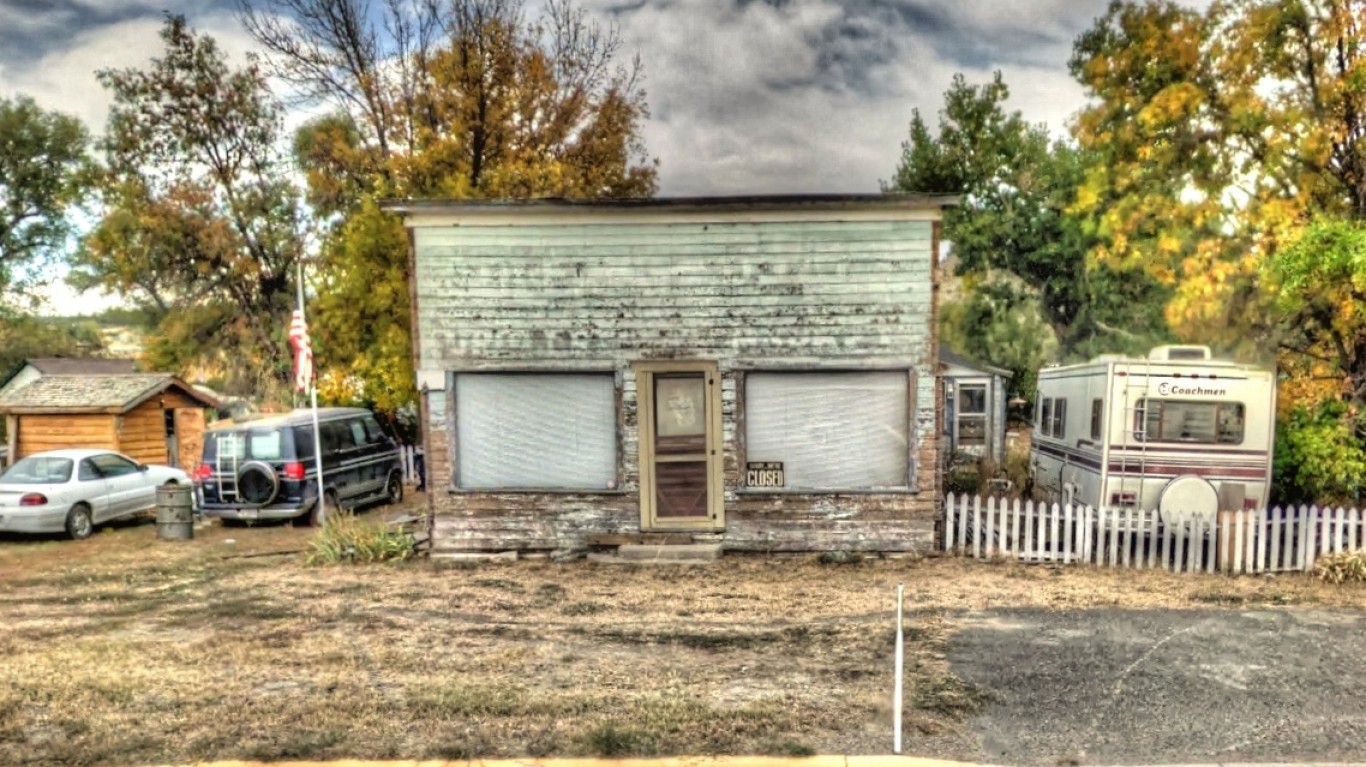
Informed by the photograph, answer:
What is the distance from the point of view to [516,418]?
454 inches

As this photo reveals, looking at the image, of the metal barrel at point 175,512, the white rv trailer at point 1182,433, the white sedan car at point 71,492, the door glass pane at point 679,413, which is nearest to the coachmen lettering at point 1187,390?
the white rv trailer at point 1182,433

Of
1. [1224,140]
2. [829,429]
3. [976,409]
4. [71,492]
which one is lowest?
[71,492]

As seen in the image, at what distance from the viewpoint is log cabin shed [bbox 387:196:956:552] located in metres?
11.1

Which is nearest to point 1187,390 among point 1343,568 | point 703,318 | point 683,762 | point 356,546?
point 1343,568

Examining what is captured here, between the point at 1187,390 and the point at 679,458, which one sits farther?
the point at 1187,390

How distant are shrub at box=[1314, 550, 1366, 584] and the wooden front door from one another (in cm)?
790

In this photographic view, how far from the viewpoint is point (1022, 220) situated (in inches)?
1391

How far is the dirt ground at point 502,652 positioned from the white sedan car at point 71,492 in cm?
232

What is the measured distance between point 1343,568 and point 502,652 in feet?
34.7

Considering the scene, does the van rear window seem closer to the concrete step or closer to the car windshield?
the car windshield

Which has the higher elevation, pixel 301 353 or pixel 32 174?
pixel 32 174

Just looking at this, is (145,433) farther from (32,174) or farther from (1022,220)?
(1022,220)

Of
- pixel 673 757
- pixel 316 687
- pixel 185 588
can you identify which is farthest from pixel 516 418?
pixel 673 757

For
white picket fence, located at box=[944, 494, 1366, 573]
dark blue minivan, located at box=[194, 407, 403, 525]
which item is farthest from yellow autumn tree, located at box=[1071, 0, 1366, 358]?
dark blue minivan, located at box=[194, 407, 403, 525]
